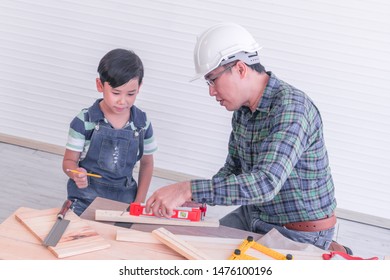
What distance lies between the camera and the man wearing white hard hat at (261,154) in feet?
8.34

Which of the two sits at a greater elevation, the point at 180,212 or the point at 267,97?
the point at 267,97

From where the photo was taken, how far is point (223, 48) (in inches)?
109

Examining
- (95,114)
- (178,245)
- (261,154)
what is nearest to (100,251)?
(178,245)

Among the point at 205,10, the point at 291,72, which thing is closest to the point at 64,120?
the point at 205,10

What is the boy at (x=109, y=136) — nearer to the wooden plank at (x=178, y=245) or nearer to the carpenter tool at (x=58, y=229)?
the carpenter tool at (x=58, y=229)

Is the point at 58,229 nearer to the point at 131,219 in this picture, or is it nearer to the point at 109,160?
the point at 131,219

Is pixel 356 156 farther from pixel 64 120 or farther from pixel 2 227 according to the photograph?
pixel 2 227

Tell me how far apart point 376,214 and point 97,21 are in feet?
9.29

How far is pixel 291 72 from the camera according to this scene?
15.8 feet

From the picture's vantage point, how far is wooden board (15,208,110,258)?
226 centimetres

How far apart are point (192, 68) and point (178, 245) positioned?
279 centimetres

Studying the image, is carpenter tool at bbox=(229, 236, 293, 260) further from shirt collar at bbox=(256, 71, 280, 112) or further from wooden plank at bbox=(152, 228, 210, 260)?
shirt collar at bbox=(256, 71, 280, 112)

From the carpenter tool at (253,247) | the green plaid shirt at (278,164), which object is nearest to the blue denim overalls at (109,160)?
the green plaid shirt at (278,164)

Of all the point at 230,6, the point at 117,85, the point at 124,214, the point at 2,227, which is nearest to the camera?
the point at 2,227
